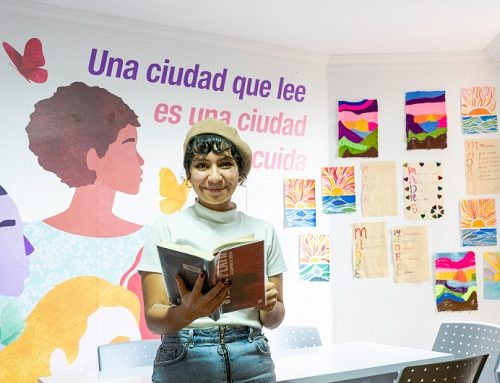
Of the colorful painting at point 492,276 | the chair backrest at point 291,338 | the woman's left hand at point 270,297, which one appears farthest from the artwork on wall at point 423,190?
the woman's left hand at point 270,297

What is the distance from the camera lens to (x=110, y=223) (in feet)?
13.1

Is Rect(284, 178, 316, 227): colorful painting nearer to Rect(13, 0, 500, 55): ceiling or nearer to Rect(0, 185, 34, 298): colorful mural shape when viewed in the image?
Rect(13, 0, 500, 55): ceiling

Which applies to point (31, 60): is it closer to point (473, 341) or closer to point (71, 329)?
point (71, 329)

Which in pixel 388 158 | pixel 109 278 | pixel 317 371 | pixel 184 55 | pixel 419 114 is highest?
pixel 184 55

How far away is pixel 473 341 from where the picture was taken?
10.8 ft

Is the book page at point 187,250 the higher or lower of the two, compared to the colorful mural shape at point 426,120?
lower

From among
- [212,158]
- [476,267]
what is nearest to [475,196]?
[476,267]

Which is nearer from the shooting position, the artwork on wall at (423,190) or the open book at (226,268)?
the open book at (226,268)

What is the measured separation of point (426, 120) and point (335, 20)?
123 cm

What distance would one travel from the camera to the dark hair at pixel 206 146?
5.66ft

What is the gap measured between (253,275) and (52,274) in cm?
254

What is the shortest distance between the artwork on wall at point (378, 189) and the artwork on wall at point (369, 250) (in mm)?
110

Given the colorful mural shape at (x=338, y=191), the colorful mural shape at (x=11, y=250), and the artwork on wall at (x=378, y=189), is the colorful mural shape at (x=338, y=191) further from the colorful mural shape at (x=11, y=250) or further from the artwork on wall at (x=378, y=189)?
the colorful mural shape at (x=11, y=250)

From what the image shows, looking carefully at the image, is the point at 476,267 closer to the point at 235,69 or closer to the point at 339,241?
the point at 339,241
